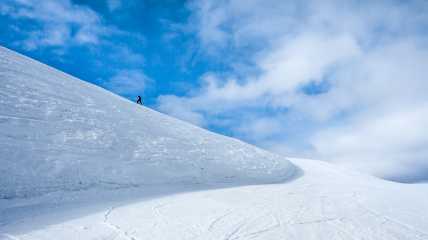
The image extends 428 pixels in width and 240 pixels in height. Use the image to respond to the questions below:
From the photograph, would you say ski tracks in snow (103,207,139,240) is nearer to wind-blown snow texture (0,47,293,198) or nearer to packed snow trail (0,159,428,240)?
packed snow trail (0,159,428,240)

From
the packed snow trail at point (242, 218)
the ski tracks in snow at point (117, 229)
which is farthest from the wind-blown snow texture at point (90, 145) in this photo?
the ski tracks in snow at point (117, 229)

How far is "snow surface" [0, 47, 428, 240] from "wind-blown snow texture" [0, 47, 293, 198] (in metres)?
0.03

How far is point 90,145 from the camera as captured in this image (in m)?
6.54

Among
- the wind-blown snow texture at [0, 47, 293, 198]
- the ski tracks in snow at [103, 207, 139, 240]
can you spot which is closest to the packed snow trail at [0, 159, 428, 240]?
the ski tracks in snow at [103, 207, 139, 240]

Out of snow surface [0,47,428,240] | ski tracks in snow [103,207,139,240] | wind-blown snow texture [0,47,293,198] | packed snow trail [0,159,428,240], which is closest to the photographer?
ski tracks in snow [103,207,139,240]

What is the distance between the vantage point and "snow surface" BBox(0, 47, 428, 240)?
4.17m

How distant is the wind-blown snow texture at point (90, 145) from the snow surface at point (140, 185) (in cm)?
3

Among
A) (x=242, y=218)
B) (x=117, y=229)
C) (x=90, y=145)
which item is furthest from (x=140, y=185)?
(x=242, y=218)

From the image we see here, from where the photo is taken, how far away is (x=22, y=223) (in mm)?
3844

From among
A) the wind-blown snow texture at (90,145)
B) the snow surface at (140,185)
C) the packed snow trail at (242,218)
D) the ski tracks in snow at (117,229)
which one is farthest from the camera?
the wind-blown snow texture at (90,145)

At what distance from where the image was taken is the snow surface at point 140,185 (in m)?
4.17

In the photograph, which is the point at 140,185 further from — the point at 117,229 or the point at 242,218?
the point at 242,218

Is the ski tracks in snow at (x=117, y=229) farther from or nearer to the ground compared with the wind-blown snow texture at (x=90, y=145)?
nearer to the ground

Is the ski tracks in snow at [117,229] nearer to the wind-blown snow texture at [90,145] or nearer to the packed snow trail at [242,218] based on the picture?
the packed snow trail at [242,218]
